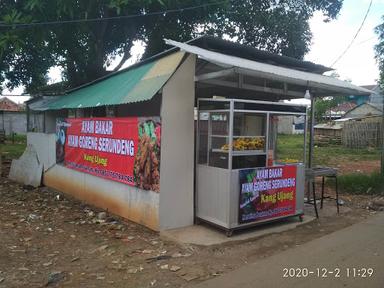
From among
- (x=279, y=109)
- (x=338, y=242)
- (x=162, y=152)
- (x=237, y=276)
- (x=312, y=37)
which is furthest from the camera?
(x=312, y=37)

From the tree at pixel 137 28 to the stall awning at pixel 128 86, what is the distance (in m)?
1.91

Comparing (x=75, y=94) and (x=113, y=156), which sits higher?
(x=75, y=94)

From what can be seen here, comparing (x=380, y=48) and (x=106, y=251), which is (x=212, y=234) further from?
(x=380, y=48)

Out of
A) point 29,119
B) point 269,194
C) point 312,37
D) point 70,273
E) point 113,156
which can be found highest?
point 312,37

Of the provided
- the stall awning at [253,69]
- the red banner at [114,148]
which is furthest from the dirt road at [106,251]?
the stall awning at [253,69]

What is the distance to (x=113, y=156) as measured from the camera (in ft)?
25.3

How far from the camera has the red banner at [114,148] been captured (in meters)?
6.56

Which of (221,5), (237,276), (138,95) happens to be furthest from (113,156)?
(221,5)

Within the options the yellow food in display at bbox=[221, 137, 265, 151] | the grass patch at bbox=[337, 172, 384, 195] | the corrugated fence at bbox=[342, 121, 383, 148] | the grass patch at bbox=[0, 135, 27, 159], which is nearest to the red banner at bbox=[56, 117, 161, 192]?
the yellow food in display at bbox=[221, 137, 265, 151]

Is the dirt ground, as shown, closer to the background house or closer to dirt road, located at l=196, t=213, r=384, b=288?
dirt road, located at l=196, t=213, r=384, b=288

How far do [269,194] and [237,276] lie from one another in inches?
91.5

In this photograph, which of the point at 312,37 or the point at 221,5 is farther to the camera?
the point at 312,37

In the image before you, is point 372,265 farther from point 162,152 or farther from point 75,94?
point 75,94

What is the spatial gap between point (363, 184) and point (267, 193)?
484cm
